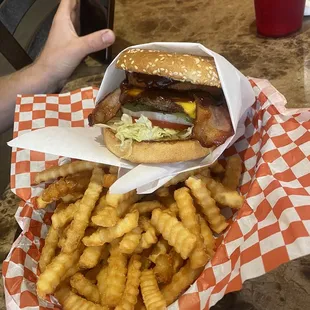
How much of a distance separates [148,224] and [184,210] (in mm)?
144

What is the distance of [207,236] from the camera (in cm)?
145

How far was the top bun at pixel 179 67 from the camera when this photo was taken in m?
1.54

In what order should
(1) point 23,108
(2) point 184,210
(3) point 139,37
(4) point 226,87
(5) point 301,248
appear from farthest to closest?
(3) point 139,37 < (1) point 23,108 < (4) point 226,87 < (2) point 184,210 < (5) point 301,248

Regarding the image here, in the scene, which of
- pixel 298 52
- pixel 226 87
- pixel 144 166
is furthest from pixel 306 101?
pixel 144 166

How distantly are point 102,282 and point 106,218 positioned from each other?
0.19 m

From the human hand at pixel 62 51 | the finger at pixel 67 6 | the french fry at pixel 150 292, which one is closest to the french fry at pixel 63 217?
the french fry at pixel 150 292

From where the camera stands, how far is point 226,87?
158 cm

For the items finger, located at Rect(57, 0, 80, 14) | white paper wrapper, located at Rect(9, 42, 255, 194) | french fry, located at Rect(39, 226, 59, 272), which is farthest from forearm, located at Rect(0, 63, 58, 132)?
french fry, located at Rect(39, 226, 59, 272)

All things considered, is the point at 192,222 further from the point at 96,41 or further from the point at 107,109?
the point at 96,41

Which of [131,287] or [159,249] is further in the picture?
[159,249]

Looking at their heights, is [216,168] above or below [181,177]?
below

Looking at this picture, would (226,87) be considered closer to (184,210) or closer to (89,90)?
(184,210)

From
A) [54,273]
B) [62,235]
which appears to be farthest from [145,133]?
[54,273]

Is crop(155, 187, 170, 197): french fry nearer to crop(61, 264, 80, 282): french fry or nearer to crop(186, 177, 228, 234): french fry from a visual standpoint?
crop(186, 177, 228, 234): french fry
